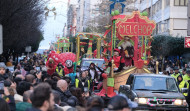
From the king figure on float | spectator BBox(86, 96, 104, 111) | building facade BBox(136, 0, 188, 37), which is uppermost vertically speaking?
building facade BBox(136, 0, 188, 37)

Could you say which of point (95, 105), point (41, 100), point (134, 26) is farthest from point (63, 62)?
point (41, 100)

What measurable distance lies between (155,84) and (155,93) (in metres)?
0.66

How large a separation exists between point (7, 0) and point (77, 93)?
36.7 ft

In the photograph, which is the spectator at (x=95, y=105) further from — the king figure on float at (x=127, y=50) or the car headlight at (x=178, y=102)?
the king figure on float at (x=127, y=50)

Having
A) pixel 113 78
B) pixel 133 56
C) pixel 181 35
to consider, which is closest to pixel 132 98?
pixel 113 78

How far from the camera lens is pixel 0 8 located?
18.1 meters

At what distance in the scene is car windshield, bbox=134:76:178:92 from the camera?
1156 centimetres

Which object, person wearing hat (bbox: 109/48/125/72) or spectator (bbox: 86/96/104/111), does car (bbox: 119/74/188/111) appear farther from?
spectator (bbox: 86/96/104/111)

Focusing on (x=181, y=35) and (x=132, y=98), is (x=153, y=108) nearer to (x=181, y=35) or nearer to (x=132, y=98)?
(x=132, y=98)

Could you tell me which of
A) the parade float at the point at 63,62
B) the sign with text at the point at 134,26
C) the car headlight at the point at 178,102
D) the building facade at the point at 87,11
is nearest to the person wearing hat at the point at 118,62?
the sign with text at the point at 134,26

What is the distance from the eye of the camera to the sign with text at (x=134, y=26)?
15750mm

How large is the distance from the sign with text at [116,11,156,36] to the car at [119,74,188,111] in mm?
3777

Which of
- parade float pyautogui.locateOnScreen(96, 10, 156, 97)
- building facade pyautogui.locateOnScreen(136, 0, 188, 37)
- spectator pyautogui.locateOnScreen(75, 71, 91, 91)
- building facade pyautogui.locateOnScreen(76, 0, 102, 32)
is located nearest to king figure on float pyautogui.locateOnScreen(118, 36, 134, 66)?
parade float pyautogui.locateOnScreen(96, 10, 156, 97)

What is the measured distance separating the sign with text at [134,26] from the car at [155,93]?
149 inches
